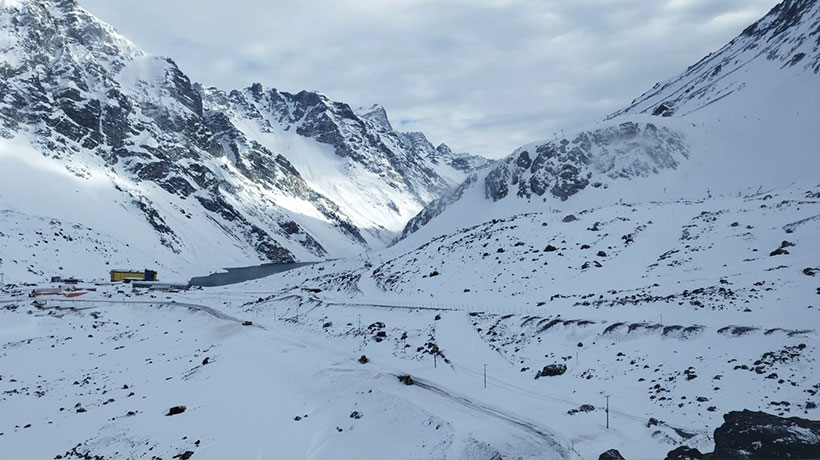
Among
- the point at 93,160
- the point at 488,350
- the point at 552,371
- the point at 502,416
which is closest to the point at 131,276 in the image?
the point at 93,160

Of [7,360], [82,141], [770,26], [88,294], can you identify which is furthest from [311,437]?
[770,26]

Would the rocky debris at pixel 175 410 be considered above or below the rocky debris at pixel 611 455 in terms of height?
below

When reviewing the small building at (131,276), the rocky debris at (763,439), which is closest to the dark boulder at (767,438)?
the rocky debris at (763,439)

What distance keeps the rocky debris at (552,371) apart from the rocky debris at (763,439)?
10.2 m

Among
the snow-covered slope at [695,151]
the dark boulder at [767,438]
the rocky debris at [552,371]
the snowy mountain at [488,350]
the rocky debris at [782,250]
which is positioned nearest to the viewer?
the dark boulder at [767,438]

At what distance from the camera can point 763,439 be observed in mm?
11703

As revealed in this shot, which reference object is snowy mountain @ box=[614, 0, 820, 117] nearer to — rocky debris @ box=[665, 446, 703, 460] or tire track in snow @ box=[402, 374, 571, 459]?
tire track in snow @ box=[402, 374, 571, 459]

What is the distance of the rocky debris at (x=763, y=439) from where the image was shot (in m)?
11.2

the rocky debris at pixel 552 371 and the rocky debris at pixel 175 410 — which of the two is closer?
the rocky debris at pixel 552 371

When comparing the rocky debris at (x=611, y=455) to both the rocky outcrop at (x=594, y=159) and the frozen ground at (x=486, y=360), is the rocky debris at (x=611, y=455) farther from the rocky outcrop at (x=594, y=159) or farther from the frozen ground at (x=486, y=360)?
the rocky outcrop at (x=594, y=159)

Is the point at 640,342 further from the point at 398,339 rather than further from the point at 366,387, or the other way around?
the point at 398,339

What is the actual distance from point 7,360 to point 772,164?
4152 inches

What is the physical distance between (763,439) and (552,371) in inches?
466

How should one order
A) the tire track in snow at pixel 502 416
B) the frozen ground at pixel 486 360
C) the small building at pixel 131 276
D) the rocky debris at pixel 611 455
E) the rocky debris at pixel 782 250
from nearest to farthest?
Result: the rocky debris at pixel 611 455, the tire track in snow at pixel 502 416, the frozen ground at pixel 486 360, the rocky debris at pixel 782 250, the small building at pixel 131 276
